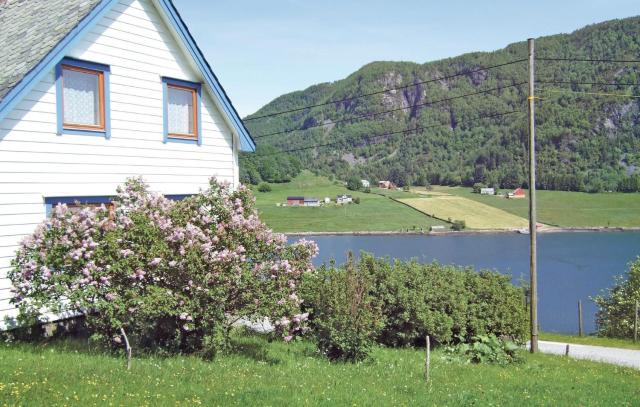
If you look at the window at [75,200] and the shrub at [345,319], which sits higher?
the window at [75,200]

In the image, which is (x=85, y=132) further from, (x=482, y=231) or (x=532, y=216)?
(x=482, y=231)

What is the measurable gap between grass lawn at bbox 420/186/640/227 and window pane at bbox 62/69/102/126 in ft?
488

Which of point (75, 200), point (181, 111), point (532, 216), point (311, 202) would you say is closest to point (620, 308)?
point (532, 216)

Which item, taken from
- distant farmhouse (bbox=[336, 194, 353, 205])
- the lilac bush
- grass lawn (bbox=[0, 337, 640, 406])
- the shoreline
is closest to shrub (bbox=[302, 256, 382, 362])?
grass lawn (bbox=[0, 337, 640, 406])

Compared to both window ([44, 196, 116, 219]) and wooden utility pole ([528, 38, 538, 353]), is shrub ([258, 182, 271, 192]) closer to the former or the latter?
wooden utility pole ([528, 38, 538, 353])

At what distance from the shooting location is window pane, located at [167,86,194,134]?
49.4 ft

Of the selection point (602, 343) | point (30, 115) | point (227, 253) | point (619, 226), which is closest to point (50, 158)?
point (30, 115)

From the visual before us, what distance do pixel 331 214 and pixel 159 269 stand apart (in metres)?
146

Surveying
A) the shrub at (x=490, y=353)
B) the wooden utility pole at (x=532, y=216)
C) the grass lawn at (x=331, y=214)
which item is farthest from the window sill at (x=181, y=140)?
the grass lawn at (x=331, y=214)

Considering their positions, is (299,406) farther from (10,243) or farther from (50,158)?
(50,158)

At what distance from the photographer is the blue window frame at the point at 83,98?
1221cm

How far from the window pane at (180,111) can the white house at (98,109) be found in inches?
1.2

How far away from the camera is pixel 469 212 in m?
163

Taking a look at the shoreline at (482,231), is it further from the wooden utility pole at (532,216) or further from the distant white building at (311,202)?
the wooden utility pole at (532,216)
